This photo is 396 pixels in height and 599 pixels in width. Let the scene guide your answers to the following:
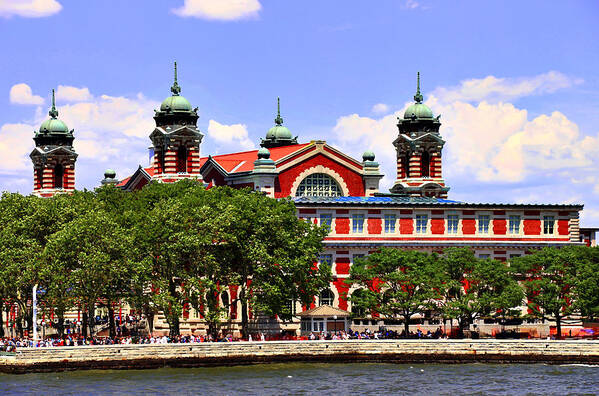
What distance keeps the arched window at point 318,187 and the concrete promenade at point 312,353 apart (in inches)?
1412

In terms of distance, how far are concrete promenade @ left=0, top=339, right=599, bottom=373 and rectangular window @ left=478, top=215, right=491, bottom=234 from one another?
27380 mm

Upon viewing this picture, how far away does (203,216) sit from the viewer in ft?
363

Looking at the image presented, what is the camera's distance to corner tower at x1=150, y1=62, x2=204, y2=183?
143000mm

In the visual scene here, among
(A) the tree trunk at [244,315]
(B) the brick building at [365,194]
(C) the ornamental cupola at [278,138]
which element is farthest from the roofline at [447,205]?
(C) the ornamental cupola at [278,138]

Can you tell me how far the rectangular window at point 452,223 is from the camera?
13012 cm

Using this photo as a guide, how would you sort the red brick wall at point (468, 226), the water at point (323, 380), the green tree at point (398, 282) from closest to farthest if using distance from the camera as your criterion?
the water at point (323, 380)
the green tree at point (398, 282)
the red brick wall at point (468, 226)

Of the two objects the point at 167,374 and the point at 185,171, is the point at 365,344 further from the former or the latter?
the point at 185,171

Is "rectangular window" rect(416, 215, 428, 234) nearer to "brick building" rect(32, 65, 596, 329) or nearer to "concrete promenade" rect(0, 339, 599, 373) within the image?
"brick building" rect(32, 65, 596, 329)

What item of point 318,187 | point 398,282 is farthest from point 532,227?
point 318,187

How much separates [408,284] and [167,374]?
2755 centimetres

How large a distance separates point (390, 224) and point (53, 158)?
58762 millimetres

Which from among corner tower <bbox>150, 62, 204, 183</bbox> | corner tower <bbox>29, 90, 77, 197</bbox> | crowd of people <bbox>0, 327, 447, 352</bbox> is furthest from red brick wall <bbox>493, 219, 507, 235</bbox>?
corner tower <bbox>29, 90, 77, 197</bbox>

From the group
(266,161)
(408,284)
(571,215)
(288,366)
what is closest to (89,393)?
(288,366)

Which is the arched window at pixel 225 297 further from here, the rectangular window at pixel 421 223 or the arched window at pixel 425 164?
the arched window at pixel 425 164
